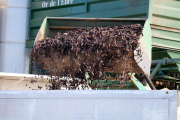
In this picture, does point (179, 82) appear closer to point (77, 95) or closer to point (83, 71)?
point (83, 71)

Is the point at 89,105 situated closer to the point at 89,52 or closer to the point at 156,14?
the point at 89,52

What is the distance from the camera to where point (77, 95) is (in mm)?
2555

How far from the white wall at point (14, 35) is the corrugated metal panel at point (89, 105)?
→ 5352 mm

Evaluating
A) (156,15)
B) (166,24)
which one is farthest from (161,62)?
(156,15)

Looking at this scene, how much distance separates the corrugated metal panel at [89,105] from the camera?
8.01 ft

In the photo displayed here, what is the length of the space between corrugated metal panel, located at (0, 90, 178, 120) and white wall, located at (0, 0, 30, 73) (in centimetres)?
535

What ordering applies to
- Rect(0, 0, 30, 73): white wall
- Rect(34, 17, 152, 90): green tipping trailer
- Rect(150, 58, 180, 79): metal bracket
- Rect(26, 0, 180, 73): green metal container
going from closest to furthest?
1. Rect(34, 17, 152, 90): green tipping trailer
2. Rect(26, 0, 180, 73): green metal container
3. Rect(150, 58, 180, 79): metal bracket
4. Rect(0, 0, 30, 73): white wall

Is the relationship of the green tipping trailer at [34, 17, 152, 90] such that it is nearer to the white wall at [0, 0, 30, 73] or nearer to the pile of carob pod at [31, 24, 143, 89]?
the pile of carob pod at [31, 24, 143, 89]

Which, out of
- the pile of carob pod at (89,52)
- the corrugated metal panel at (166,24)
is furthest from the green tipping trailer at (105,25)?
the corrugated metal panel at (166,24)

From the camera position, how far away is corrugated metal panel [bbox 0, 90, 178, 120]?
2441 mm

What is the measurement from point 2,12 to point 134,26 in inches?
195

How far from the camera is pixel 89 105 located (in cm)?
251

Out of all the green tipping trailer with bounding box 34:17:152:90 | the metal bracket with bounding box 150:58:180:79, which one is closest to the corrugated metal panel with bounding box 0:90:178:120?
the green tipping trailer with bounding box 34:17:152:90

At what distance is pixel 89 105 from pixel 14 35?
602 cm
